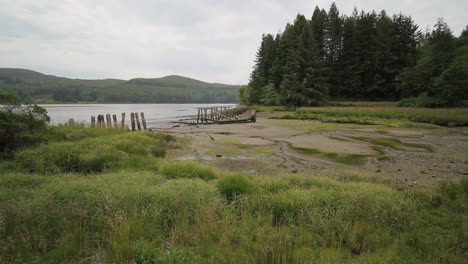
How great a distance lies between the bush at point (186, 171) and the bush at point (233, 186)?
960 millimetres

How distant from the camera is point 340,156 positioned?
875 centimetres

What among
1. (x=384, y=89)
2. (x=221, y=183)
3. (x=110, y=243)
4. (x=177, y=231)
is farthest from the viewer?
(x=384, y=89)

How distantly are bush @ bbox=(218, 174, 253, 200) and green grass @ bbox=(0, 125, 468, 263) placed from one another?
0.07ft

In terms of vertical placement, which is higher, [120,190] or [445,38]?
[445,38]

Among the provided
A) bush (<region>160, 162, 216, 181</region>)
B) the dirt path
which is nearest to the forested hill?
the dirt path

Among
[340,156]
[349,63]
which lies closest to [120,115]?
[340,156]

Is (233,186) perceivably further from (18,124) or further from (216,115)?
(216,115)

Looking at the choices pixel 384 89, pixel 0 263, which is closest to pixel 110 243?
pixel 0 263

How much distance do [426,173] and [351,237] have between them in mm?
5309

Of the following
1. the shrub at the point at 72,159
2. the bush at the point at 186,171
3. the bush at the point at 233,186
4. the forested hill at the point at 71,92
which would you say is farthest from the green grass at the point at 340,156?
the forested hill at the point at 71,92

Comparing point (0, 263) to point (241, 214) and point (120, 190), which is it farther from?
point (241, 214)

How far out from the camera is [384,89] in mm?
47344

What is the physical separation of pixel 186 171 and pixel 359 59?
5751 centimetres

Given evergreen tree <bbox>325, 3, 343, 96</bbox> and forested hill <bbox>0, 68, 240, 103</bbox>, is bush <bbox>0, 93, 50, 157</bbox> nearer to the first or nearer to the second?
evergreen tree <bbox>325, 3, 343, 96</bbox>
